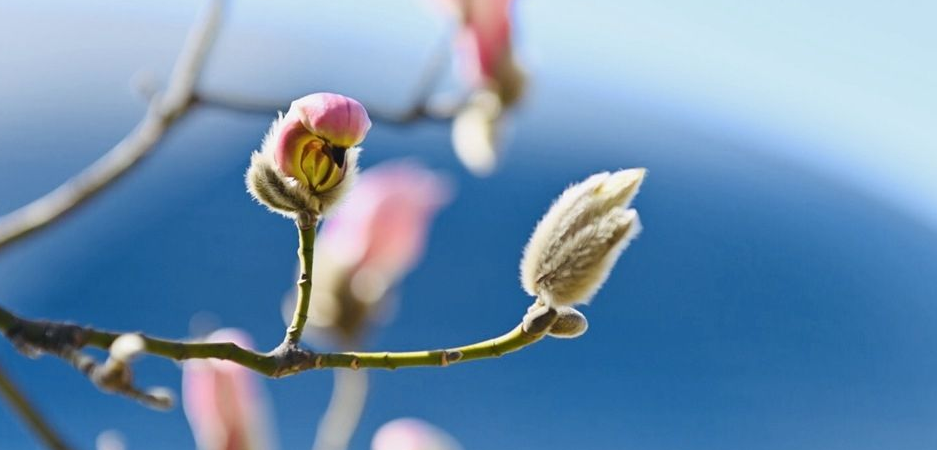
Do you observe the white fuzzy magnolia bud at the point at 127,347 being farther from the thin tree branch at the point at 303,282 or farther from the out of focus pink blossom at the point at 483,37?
the out of focus pink blossom at the point at 483,37

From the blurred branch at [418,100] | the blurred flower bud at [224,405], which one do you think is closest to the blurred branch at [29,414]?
the blurred flower bud at [224,405]

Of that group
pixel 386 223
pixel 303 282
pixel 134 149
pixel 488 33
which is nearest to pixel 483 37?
pixel 488 33

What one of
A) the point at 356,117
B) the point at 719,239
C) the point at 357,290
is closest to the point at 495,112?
the point at 357,290

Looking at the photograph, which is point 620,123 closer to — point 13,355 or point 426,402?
point 426,402

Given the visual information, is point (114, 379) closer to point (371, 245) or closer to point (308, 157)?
point (308, 157)

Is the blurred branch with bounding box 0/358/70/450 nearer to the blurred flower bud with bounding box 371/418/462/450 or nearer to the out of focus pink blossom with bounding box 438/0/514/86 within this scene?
the blurred flower bud with bounding box 371/418/462/450

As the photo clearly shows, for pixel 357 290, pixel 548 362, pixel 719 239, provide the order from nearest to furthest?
pixel 357 290 → pixel 548 362 → pixel 719 239
